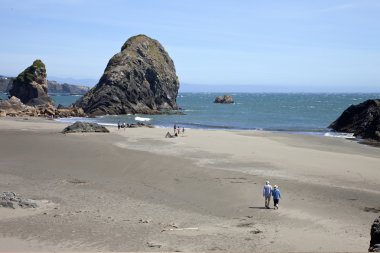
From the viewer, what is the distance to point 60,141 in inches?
1596

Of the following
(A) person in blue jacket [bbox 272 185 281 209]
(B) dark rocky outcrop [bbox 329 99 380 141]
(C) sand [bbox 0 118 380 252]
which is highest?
(B) dark rocky outcrop [bbox 329 99 380 141]

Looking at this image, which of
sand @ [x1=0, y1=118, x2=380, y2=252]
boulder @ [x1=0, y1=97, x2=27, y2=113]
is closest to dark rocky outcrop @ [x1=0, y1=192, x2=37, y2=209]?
sand @ [x1=0, y1=118, x2=380, y2=252]

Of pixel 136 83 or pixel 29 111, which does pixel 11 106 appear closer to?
pixel 29 111

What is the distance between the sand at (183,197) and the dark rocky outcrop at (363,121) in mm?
13752

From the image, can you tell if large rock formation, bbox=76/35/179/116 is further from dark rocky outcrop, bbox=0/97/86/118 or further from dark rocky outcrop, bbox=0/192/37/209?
dark rocky outcrop, bbox=0/192/37/209

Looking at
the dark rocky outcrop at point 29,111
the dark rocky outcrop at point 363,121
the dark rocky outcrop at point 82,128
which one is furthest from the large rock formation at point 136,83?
the dark rocky outcrop at point 363,121

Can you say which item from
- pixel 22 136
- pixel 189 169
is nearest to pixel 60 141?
pixel 22 136

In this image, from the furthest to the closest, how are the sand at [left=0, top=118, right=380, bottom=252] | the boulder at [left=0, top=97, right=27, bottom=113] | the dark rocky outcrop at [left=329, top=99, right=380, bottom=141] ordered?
the boulder at [left=0, top=97, right=27, bottom=113] < the dark rocky outcrop at [left=329, top=99, right=380, bottom=141] < the sand at [left=0, top=118, right=380, bottom=252]

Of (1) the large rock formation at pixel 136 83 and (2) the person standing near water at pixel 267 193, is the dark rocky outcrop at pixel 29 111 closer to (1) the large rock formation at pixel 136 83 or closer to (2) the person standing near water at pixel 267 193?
(1) the large rock formation at pixel 136 83

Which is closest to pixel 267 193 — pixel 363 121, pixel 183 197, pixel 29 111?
pixel 183 197

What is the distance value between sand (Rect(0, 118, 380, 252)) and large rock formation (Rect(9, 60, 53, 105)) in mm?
73435

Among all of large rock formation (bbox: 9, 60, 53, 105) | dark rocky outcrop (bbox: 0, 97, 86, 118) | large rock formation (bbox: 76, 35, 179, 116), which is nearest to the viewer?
dark rocky outcrop (bbox: 0, 97, 86, 118)

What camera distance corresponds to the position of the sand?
1456 centimetres

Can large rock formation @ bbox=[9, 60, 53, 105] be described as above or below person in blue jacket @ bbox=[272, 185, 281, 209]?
above
